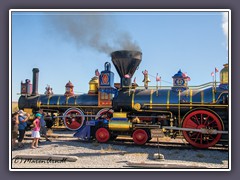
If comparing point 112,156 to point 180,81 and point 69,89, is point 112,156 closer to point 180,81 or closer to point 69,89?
point 180,81

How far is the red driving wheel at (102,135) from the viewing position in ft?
32.8

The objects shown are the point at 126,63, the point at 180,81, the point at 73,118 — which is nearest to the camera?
the point at 180,81

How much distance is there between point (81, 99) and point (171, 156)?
793 centimetres

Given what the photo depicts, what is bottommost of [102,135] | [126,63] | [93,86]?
[102,135]

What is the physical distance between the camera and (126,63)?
1016 centimetres

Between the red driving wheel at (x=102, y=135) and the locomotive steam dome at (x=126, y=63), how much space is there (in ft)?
5.60

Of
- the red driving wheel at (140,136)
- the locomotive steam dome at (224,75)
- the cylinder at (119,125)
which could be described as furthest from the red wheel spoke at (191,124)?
the cylinder at (119,125)

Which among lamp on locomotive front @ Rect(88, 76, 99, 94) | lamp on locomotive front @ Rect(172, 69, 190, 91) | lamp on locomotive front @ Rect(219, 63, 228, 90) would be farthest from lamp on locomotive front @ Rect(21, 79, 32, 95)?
lamp on locomotive front @ Rect(219, 63, 228, 90)

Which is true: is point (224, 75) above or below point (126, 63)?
below

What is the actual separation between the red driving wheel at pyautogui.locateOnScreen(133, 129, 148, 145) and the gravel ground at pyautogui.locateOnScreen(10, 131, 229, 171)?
0.36 m

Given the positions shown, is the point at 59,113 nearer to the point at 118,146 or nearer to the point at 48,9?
the point at 118,146

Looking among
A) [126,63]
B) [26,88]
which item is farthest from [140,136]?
[26,88]

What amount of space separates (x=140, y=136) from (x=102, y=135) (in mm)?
1375

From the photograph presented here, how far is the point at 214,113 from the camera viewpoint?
8.93m
